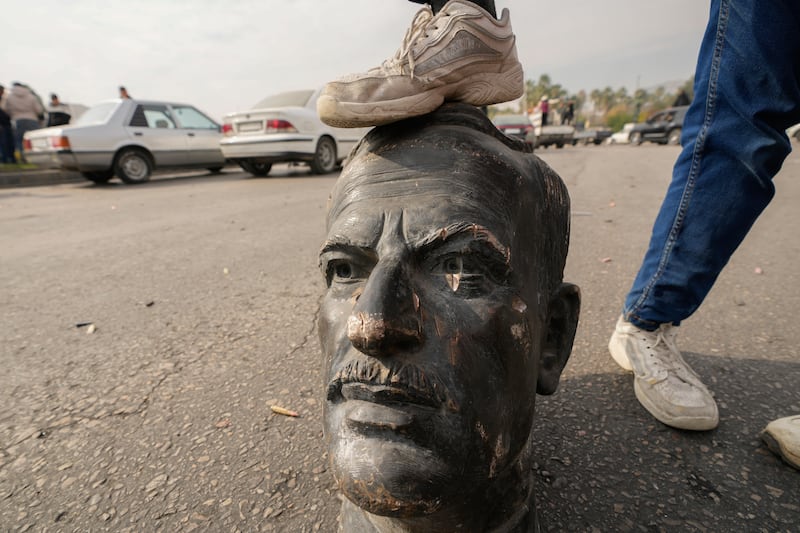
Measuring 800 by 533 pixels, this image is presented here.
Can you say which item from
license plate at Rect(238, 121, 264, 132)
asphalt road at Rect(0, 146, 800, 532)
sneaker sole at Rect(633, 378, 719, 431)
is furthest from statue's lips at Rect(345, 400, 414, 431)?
license plate at Rect(238, 121, 264, 132)

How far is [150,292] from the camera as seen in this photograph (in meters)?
3.38

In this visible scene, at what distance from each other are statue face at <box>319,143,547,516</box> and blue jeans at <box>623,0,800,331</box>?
0.90 m

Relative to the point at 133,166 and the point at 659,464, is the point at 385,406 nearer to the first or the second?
the point at 659,464

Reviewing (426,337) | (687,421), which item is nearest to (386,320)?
(426,337)

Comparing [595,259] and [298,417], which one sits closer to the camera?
[298,417]

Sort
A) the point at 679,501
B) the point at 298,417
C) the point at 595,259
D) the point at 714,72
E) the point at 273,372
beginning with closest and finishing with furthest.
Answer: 1. the point at 679,501
2. the point at 714,72
3. the point at 298,417
4. the point at 273,372
5. the point at 595,259

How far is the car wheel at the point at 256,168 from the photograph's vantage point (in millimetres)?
10102

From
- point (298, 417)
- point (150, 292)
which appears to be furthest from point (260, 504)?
point (150, 292)

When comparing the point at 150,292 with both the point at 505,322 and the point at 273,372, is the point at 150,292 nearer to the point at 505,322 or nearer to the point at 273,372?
the point at 273,372

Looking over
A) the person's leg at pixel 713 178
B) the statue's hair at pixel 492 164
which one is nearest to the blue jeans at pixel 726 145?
the person's leg at pixel 713 178

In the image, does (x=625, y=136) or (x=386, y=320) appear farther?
(x=625, y=136)

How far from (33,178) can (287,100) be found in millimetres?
6222

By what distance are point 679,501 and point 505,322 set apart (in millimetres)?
920

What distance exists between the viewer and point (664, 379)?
73.5 inches
